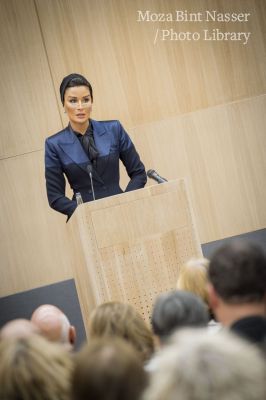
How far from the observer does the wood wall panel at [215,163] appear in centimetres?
658

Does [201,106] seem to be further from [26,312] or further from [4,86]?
[26,312]

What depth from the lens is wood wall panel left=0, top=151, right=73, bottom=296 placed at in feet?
20.8

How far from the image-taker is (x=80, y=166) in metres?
4.56

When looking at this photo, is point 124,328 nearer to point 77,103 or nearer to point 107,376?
point 107,376

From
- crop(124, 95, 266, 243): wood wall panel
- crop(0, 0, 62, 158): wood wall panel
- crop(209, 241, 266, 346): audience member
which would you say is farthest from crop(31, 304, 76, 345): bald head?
crop(124, 95, 266, 243): wood wall panel

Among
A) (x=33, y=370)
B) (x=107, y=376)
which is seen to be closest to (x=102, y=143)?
(x=33, y=370)

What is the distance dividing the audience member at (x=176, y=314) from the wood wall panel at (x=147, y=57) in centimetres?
434

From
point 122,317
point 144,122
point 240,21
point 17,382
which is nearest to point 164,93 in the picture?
point 144,122

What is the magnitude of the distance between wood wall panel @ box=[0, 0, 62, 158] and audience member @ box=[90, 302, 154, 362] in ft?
13.3

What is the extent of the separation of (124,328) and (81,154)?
2244 mm

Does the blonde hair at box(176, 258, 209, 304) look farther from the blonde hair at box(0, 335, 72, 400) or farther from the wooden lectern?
the blonde hair at box(0, 335, 72, 400)

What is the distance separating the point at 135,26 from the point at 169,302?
15.3 ft

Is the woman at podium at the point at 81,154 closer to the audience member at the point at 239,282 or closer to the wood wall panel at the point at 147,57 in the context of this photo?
the wood wall panel at the point at 147,57

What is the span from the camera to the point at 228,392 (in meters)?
1.38
